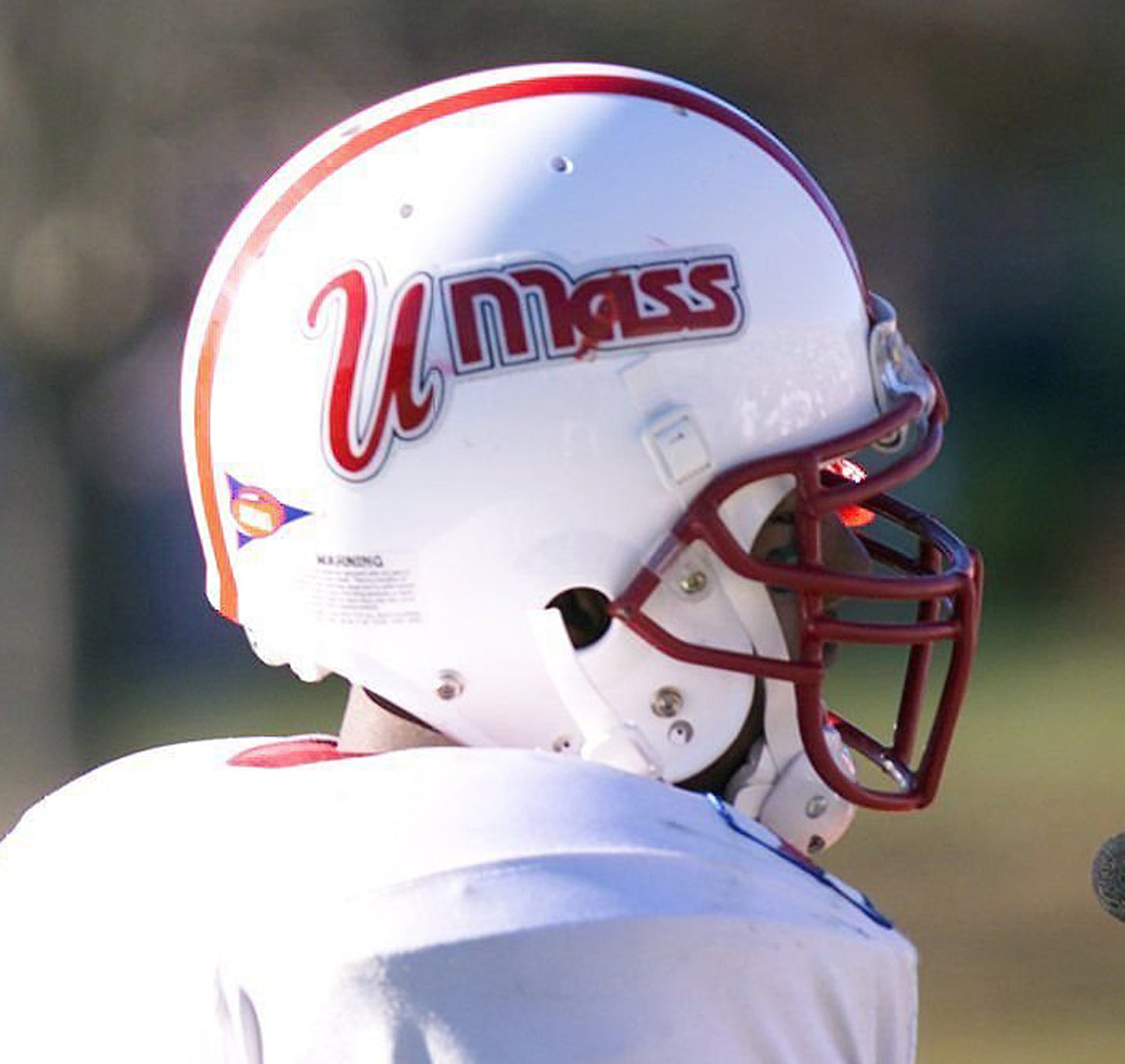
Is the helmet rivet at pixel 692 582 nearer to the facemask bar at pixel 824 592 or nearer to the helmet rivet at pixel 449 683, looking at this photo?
the facemask bar at pixel 824 592

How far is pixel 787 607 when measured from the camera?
1.80m

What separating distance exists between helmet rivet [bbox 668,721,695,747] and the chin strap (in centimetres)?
6

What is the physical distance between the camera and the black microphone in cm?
190

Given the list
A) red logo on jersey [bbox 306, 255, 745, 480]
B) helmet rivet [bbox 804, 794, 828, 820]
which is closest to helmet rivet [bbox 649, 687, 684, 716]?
helmet rivet [bbox 804, 794, 828, 820]

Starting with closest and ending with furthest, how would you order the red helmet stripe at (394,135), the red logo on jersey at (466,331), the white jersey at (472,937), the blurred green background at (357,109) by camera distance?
the white jersey at (472,937)
the red logo on jersey at (466,331)
the red helmet stripe at (394,135)
the blurred green background at (357,109)

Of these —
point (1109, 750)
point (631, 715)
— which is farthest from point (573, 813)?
point (1109, 750)

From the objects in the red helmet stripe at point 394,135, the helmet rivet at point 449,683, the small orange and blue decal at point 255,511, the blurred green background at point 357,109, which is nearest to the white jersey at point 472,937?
the helmet rivet at point 449,683

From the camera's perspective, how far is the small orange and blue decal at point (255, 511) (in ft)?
5.92

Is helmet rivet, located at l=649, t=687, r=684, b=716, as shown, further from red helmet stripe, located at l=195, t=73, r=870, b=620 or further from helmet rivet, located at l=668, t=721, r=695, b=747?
red helmet stripe, located at l=195, t=73, r=870, b=620

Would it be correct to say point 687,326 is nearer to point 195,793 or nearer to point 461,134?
point 461,134

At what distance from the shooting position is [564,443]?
1.74 metres

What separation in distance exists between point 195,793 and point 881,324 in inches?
27.9

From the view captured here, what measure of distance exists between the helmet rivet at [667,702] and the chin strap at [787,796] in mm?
79

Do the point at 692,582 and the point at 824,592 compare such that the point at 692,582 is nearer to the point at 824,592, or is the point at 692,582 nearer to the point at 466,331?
the point at 824,592
